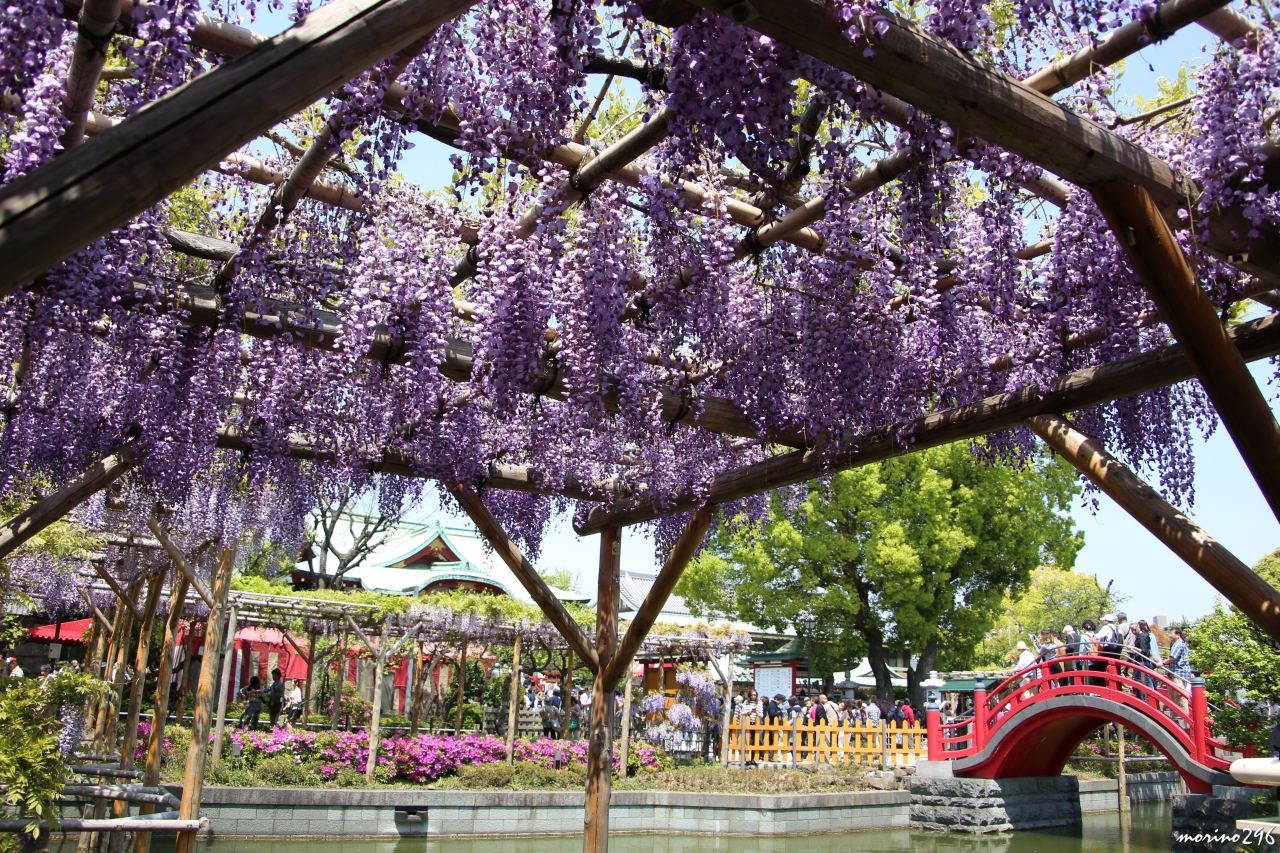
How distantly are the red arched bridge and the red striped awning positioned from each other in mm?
14197

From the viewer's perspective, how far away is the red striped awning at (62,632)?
16750mm

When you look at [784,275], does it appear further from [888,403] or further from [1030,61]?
[1030,61]

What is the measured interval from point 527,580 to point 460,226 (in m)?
2.80

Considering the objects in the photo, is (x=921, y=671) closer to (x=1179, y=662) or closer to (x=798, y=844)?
(x=1179, y=662)

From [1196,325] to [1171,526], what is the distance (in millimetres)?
1073

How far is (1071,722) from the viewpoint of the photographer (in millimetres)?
13297

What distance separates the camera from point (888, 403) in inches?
178

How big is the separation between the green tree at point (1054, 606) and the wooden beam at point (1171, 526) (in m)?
34.5

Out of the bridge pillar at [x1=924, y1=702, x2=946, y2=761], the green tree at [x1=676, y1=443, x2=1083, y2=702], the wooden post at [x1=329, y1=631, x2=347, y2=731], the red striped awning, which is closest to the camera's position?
the bridge pillar at [x1=924, y1=702, x2=946, y2=761]

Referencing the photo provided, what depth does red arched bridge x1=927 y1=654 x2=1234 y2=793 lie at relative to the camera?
10.6 m

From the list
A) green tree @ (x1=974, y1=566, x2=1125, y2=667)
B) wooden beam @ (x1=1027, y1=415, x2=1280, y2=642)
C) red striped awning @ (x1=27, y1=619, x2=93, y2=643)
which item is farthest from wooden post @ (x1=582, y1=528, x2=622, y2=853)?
green tree @ (x1=974, y1=566, x2=1125, y2=667)

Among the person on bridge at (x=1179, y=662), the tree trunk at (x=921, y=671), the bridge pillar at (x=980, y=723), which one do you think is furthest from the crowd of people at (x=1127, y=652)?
the tree trunk at (x=921, y=671)

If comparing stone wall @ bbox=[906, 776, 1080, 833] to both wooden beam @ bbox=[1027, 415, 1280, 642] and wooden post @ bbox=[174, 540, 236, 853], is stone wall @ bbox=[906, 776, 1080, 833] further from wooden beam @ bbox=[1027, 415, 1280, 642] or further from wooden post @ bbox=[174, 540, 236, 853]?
→ wooden beam @ bbox=[1027, 415, 1280, 642]

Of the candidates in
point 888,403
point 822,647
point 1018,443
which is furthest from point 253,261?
point 822,647
